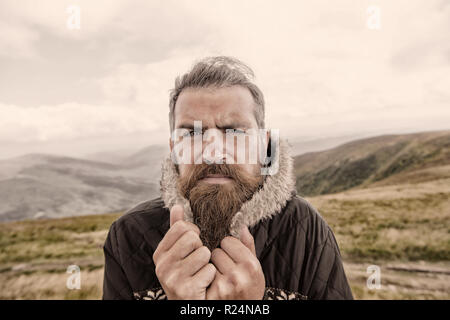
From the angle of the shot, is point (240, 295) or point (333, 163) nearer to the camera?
point (240, 295)

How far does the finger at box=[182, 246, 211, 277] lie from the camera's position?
1.64 meters

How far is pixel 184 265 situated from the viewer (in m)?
1.65

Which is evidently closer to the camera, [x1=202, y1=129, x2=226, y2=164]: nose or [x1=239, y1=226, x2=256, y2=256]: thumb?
[x1=239, y1=226, x2=256, y2=256]: thumb

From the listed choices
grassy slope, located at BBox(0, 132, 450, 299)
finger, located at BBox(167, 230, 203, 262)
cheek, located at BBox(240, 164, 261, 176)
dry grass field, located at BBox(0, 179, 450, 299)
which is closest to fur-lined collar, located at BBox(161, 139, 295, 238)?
cheek, located at BBox(240, 164, 261, 176)

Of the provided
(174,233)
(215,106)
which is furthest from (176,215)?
(215,106)

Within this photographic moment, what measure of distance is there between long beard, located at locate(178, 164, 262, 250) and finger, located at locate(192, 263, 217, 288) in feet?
1.41

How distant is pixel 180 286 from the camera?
5.37ft

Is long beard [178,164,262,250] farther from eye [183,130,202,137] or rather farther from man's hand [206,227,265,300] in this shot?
man's hand [206,227,265,300]

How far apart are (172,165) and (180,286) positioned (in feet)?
3.64

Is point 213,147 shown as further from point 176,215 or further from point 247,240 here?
point 247,240

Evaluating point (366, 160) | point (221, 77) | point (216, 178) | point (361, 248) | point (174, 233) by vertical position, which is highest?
point (221, 77)

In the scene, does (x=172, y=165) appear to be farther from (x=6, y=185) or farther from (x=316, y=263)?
(x=6, y=185)

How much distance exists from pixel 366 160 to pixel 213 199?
72.6 meters
